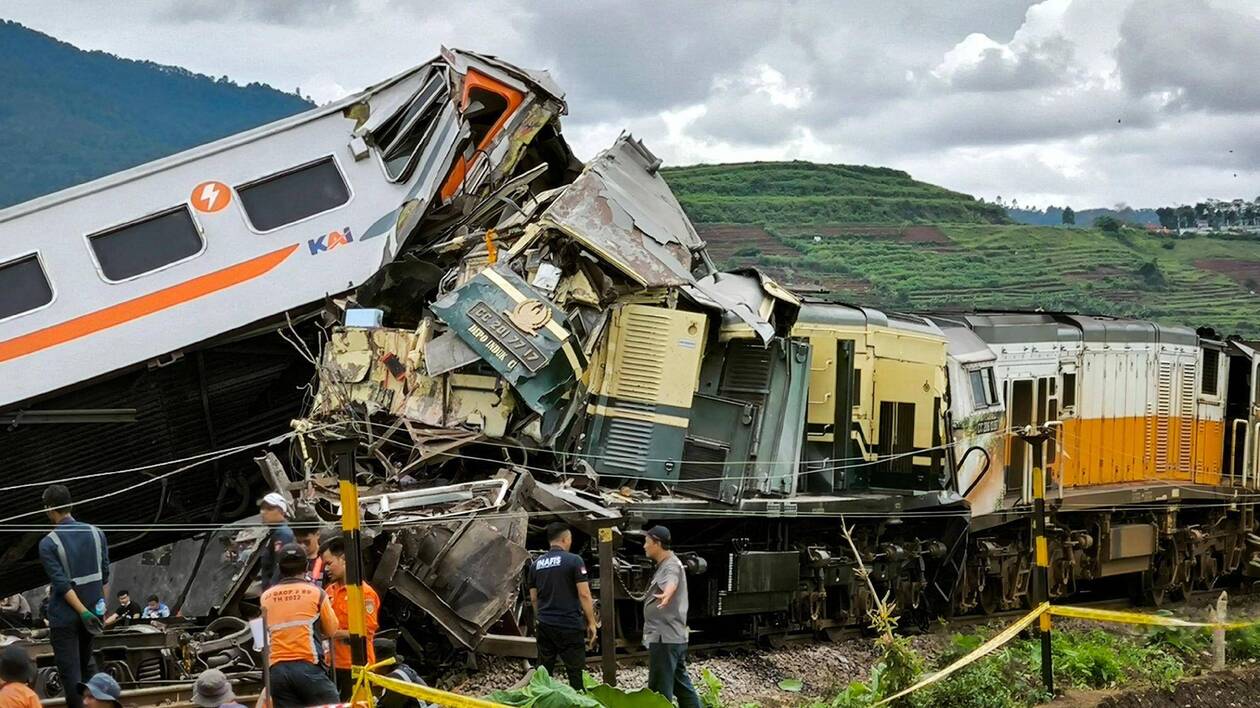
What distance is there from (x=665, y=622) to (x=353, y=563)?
2.63 metres

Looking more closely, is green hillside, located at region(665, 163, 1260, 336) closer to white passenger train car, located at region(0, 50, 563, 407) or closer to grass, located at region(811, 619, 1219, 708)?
grass, located at region(811, 619, 1219, 708)

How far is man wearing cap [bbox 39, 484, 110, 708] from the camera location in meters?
10.2

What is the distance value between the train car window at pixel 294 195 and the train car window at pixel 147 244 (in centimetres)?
69

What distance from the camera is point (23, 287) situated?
49.9ft

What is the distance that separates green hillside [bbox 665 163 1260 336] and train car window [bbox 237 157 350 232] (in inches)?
1682

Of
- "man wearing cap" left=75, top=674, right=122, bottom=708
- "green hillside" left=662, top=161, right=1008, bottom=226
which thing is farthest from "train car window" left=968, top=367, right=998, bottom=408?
"green hillside" left=662, top=161, right=1008, bottom=226

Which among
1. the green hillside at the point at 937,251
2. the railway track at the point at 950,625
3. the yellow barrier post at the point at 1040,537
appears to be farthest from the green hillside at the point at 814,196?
the yellow barrier post at the point at 1040,537

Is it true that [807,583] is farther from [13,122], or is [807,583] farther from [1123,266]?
[13,122]

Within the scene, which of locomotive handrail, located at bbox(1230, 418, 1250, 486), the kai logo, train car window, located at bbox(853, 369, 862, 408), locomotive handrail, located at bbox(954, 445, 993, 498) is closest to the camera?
the kai logo

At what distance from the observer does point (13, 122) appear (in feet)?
467

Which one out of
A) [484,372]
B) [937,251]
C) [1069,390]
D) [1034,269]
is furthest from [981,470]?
[937,251]

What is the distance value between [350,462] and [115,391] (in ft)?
27.3

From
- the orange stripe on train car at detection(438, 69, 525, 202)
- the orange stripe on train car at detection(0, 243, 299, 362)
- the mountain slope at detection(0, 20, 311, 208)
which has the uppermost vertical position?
the mountain slope at detection(0, 20, 311, 208)

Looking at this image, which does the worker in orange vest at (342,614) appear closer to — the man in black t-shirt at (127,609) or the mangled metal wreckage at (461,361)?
the mangled metal wreckage at (461,361)
